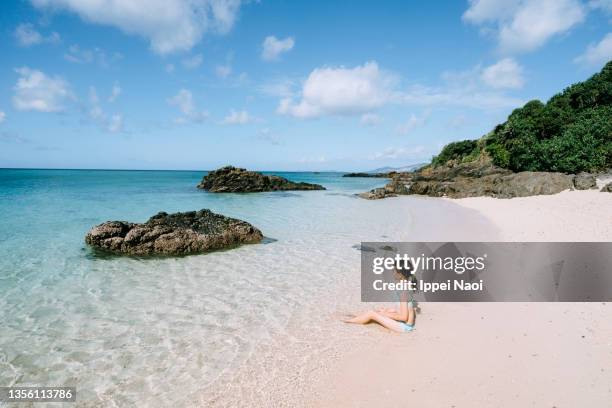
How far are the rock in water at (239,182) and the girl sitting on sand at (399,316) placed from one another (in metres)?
40.2

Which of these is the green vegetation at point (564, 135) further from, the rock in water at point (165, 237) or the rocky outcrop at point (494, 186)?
the rock in water at point (165, 237)

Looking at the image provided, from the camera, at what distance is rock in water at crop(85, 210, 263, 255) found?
12.4 metres

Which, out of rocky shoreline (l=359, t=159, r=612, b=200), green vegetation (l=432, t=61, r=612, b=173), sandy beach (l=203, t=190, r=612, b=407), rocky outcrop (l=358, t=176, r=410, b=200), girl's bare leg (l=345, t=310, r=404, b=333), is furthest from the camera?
rocky outcrop (l=358, t=176, r=410, b=200)

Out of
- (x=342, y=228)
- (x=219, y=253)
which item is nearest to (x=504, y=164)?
(x=342, y=228)

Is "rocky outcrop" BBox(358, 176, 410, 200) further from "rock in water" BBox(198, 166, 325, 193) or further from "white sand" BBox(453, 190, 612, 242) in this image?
"rock in water" BBox(198, 166, 325, 193)

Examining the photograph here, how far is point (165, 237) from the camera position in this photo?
497 inches

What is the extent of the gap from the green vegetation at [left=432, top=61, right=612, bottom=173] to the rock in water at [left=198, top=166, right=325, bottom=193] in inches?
1224

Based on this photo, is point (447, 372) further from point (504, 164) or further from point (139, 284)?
point (504, 164)

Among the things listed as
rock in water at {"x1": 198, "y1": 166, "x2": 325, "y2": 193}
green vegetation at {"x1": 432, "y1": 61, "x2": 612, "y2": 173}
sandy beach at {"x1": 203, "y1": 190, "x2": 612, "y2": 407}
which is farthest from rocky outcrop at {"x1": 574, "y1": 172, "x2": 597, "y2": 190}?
rock in water at {"x1": 198, "y1": 166, "x2": 325, "y2": 193}

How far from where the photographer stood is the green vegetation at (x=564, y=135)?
33031mm

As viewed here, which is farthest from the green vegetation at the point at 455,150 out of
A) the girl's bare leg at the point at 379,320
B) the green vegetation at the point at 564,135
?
the girl's bare leg at the point at 379,320

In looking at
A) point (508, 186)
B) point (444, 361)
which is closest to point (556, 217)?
point (508, 186)

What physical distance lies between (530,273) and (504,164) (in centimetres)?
4202

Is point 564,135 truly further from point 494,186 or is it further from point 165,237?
point 165,237
